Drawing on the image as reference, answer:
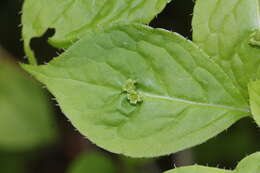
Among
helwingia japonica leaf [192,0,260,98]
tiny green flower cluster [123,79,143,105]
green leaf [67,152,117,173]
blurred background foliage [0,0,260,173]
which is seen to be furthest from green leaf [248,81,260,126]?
green leaf [67,152,117,173]

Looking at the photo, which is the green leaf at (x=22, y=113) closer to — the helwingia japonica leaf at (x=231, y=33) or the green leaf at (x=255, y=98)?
the helwingia japonica leaf at (x=231, y=33)

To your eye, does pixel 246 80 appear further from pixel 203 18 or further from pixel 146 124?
pixel 146 124

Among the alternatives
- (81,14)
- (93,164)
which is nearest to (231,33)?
(81,14)

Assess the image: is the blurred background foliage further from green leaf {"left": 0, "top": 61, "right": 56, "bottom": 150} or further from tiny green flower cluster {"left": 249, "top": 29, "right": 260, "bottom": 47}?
tiny green flower cluster {"left": 249, "top": 29, "right": 260, "bottom": 47}

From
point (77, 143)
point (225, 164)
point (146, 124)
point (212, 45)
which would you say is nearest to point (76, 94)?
point (146, 124)

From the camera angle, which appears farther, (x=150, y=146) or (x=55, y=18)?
(x=55, y=18)

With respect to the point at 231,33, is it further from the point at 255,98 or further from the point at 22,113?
the point at 22,113

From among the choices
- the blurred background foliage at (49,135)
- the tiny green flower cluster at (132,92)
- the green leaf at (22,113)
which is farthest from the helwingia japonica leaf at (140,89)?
the green leaf at (22,113)
